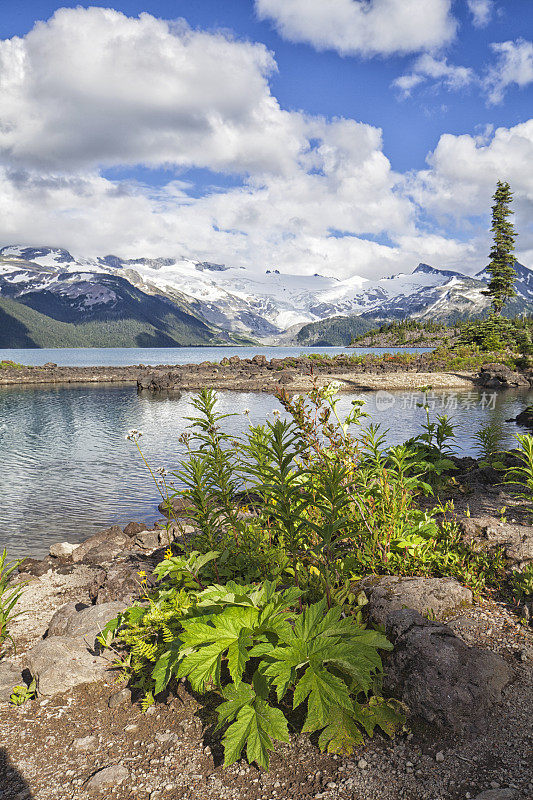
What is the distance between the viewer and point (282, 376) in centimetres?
5788

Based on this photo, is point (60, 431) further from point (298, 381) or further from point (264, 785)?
point (298, 381)

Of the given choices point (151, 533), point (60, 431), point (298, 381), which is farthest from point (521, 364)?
point (151, 533)

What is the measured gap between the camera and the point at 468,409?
31547 millimetres

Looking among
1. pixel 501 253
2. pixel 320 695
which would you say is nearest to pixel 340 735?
pixel 320 695

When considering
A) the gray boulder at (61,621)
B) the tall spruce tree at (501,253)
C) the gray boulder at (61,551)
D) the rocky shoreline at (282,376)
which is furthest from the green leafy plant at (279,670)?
the tall spruce tree at (501,253)

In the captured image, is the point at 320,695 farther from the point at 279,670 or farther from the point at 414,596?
the point at 414,596

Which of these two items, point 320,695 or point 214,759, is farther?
point 214,759

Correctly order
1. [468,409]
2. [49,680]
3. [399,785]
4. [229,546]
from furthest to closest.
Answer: [468,409], [229,546], [49,680], [399,785]

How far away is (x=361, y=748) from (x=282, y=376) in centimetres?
5470

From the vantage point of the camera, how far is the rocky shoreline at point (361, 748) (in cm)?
323

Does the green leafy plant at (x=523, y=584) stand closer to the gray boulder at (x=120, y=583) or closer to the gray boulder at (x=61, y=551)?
the gray boulder at (x=120, y=583)

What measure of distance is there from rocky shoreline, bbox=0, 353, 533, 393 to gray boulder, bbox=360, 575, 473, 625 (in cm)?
3919

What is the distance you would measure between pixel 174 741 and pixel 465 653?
8.92 feet

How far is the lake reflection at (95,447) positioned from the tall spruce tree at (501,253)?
1371 inches
